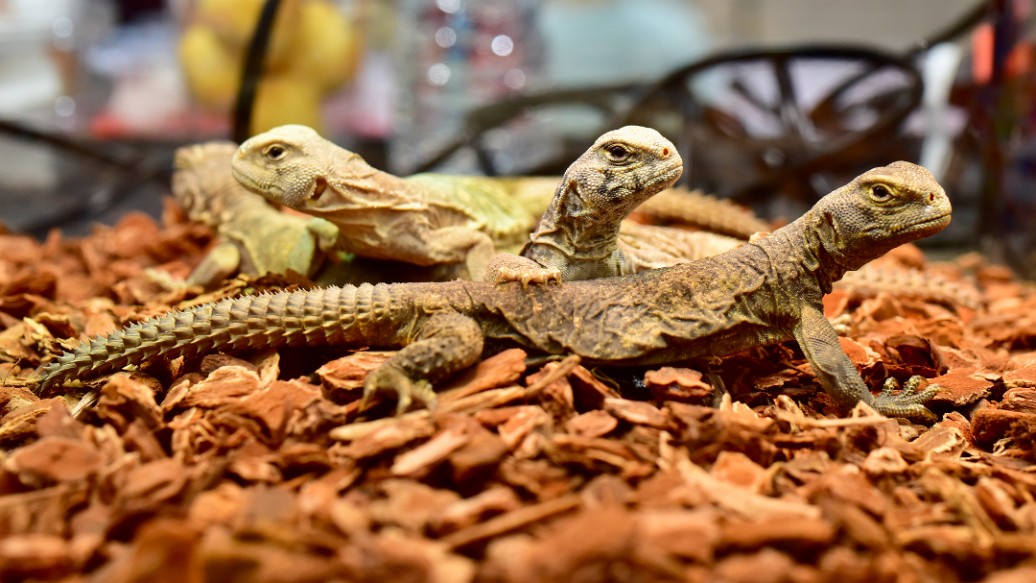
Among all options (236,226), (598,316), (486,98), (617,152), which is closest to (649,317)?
(598,316)

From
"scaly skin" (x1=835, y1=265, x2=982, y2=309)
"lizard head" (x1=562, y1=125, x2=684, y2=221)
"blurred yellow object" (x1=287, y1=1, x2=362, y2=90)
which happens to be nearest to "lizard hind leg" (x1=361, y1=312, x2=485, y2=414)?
"lizard head" (x1=562, y1=125, x2=684, y2=221)

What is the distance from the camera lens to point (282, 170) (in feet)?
10.6

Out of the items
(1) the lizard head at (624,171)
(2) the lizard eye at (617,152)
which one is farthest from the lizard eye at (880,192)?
(2) the lizard eye at (617,152)

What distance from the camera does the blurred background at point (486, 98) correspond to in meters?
5.22

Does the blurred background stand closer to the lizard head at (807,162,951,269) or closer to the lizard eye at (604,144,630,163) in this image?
the lizard head at (807,162,951,269)

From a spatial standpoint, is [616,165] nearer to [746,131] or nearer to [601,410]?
[601,410]

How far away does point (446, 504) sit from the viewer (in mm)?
2035

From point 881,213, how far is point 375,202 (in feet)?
6.09

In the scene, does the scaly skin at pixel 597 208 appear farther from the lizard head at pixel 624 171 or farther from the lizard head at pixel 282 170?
the lizard head at pixel 282 170

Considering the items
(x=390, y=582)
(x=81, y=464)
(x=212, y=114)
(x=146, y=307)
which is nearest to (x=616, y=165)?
(x=390, y=582)

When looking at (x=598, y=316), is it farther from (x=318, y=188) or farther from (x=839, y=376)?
(x=318, y=188)

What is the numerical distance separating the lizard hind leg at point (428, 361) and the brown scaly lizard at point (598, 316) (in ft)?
0.04

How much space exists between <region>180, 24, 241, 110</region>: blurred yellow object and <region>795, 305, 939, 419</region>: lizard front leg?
14.3 ft

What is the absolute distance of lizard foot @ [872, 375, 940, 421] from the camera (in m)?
2.72
